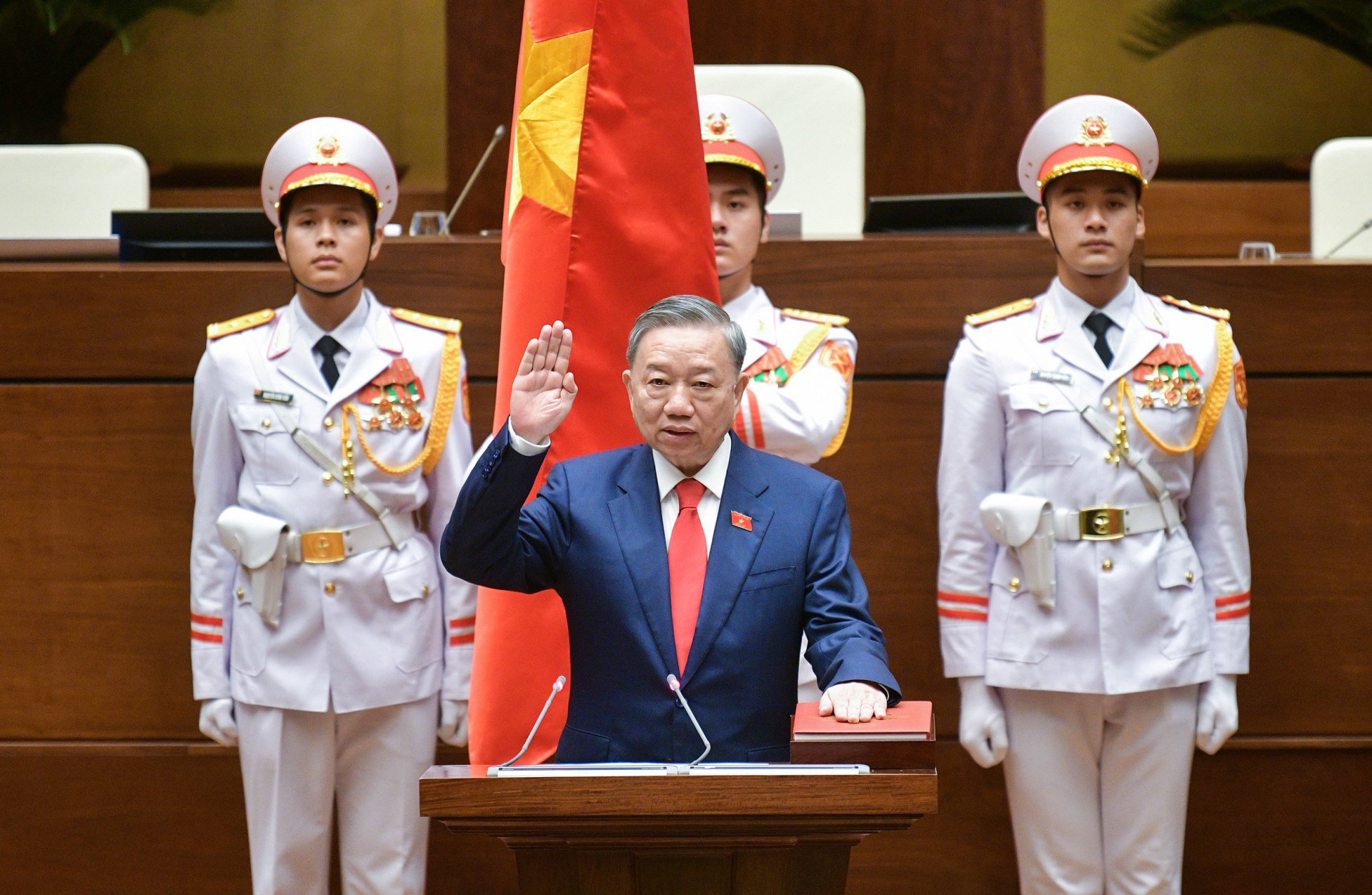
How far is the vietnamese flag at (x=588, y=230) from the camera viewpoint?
88.0 inches

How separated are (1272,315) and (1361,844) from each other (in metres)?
1.06

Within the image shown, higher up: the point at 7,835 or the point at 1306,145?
the point at 1306,145

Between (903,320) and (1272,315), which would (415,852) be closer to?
(903,320)

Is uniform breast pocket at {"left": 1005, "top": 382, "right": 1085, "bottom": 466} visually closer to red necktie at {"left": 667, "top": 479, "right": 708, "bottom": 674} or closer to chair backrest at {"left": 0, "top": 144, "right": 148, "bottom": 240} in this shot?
red necktie at {"left": 667, "top": 479, "right": 708, "bottom": 674}

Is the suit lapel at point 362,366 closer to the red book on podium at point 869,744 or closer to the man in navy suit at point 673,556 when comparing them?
the man in navy suit at point 673,556

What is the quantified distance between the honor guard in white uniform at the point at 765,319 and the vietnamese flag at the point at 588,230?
33 cm

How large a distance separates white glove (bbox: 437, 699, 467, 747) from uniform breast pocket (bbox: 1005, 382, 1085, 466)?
105cm

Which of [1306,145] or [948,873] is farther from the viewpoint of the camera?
[1306,145]

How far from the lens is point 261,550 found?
8.35 ft

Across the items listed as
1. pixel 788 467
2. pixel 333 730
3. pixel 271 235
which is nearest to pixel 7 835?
pixel 333 730

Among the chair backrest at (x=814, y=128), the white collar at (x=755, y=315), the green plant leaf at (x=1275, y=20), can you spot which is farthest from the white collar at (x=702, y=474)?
the green plant leaf at (x=1275, y=20)

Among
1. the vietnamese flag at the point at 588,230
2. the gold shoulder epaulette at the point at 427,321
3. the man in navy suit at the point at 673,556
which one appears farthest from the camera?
the gold shoulder epaulette at the point at 427,321

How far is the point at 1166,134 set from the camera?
648cm

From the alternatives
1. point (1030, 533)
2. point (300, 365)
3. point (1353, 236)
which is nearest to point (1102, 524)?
point (1030, 533)
